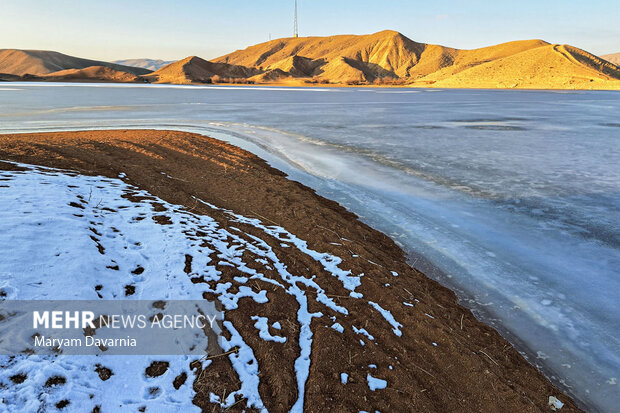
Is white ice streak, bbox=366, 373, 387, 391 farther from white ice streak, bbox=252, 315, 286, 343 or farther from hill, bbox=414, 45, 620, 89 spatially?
hill, bbox=414, 45, 620, 89

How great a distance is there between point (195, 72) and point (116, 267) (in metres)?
171

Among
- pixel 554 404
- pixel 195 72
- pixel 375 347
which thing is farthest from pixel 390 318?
pixel 195 72

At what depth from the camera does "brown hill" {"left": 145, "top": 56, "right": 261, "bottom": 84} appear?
144500 millimetres

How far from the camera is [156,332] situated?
370cm

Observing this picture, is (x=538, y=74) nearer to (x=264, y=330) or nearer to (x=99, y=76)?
(x=264, y=330)

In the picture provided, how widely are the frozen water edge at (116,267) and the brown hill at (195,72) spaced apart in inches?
5710

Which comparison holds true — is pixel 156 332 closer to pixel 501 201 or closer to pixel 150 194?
pixel 150 194

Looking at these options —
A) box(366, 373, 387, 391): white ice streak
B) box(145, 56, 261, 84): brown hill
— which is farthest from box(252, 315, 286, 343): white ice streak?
box(145, 56, 261, 84): brown hill

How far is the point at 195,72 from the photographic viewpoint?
516ft

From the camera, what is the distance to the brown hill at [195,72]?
144 meters

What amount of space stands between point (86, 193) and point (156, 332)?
435cm

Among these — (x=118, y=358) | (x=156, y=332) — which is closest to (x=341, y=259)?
(x=156, y=332)

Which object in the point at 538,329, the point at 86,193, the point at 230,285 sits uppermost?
the point at 86,193

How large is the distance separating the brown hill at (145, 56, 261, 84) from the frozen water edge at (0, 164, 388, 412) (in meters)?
145
